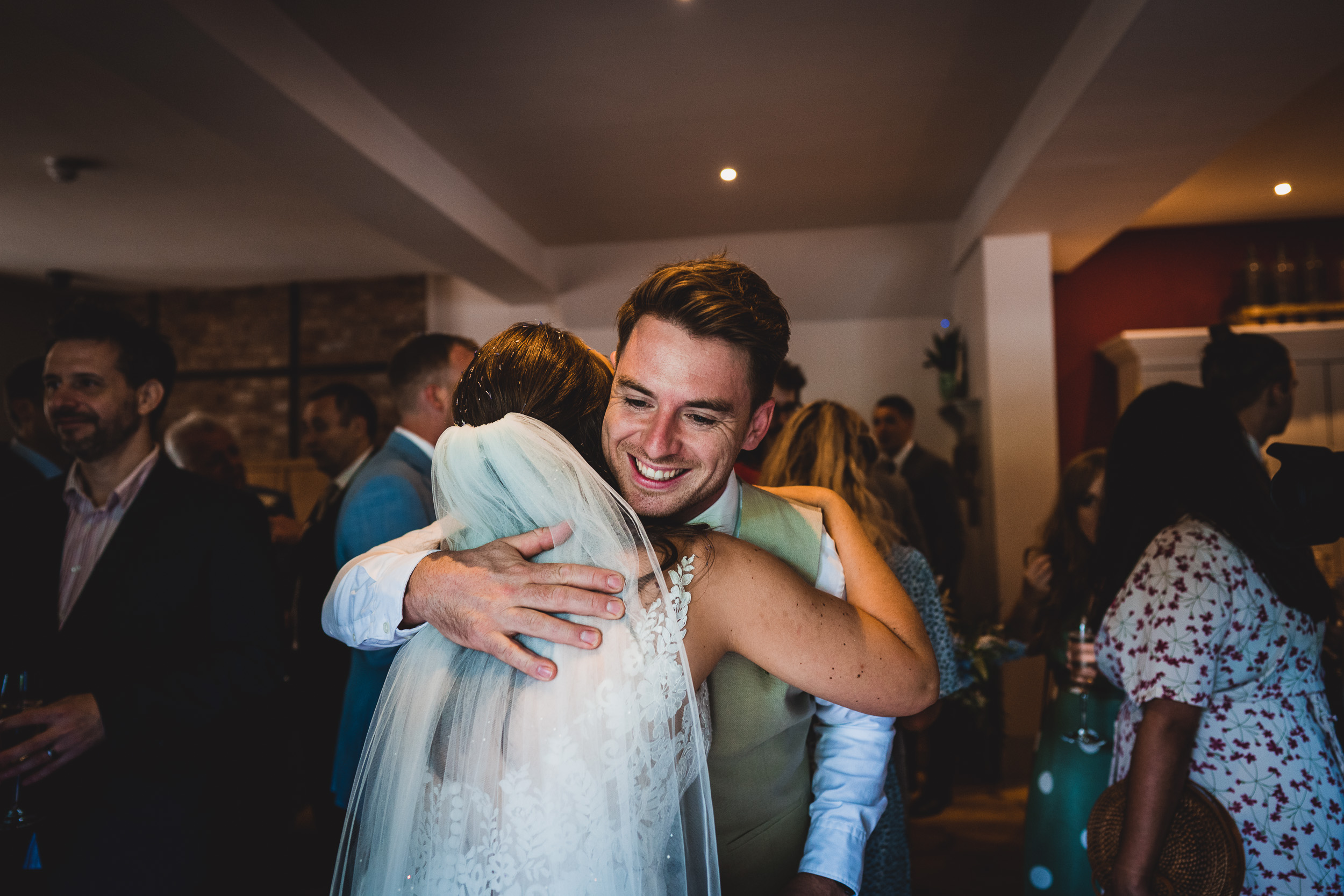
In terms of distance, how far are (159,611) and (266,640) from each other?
0.73 feet

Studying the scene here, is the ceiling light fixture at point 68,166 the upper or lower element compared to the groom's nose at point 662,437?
upper

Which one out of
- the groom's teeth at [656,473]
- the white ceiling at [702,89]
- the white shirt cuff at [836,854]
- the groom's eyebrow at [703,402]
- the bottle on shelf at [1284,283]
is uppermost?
the white ceiling at [702,89]

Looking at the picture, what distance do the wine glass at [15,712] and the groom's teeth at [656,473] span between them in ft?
4.11

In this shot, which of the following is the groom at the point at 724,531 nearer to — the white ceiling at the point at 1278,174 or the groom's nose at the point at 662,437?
the groom's nose at the point at 662,437

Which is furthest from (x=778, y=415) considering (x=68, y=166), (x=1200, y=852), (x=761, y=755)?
(x=68, y=166)

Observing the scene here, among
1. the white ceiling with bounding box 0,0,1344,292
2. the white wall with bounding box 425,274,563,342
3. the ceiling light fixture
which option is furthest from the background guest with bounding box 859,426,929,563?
the ceiling light fixture

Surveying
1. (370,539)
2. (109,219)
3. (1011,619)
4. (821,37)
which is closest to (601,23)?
(821,37)

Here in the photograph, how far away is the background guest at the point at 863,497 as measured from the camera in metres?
2.18

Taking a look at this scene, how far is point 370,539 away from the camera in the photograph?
7.41ft

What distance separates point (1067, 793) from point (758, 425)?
5.27ft

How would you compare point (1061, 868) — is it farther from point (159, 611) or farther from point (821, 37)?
point (821, 37)

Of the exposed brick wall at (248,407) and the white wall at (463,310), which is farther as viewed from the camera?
the exposed brick wall at (248,407)

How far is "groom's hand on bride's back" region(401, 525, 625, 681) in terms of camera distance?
3.08ft

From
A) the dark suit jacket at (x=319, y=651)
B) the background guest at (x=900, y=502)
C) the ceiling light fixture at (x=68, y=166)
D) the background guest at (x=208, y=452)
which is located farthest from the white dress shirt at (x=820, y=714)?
the ceiling light fixture at (x=68, y=166)
